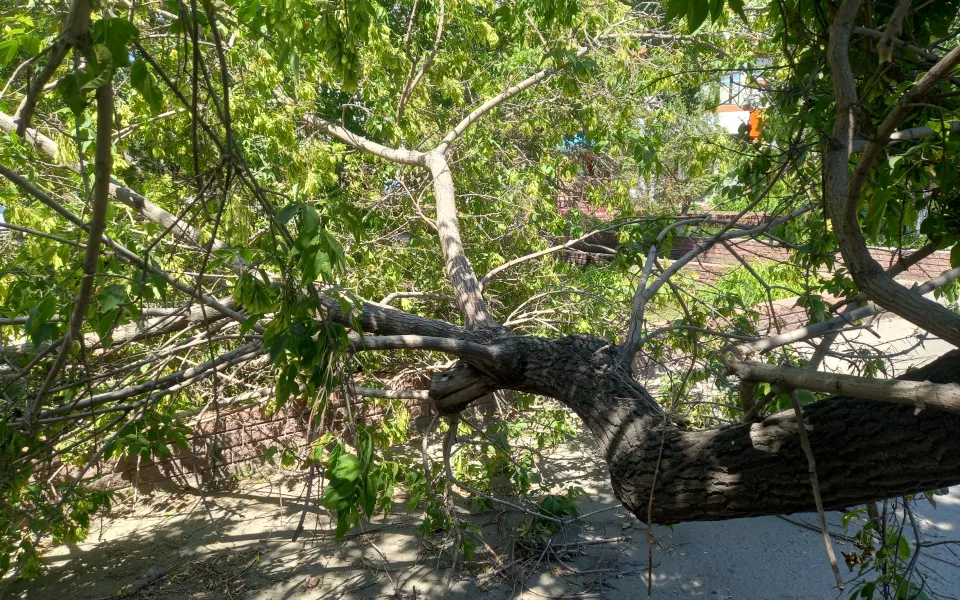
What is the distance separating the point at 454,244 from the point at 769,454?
3.11 metres

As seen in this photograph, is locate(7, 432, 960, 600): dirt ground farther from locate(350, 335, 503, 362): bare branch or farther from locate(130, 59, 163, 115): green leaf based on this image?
locate(130, 59, 163, 115): green leaf

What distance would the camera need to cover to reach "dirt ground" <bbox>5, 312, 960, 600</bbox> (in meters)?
4.14

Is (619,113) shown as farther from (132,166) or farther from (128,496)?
(128,496)

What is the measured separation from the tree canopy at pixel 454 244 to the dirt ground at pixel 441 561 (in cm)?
52

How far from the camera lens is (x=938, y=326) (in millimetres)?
1421

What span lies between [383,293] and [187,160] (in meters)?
1.92

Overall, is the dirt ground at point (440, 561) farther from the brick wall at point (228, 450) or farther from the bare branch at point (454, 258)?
the bare branch at point (454, 258)

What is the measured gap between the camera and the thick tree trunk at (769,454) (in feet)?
5.05

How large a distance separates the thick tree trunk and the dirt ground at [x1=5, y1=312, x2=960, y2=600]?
180cm

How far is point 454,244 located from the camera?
4.62m

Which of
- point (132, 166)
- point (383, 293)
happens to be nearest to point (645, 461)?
point (383, 293)

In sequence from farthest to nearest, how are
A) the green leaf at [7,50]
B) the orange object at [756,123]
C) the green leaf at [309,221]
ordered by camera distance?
the orange object at [756,123]
the green leaf at [7,50]
the green leaf at [309,221]

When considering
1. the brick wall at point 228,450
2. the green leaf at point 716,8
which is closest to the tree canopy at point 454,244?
the green leaf at point 716,8

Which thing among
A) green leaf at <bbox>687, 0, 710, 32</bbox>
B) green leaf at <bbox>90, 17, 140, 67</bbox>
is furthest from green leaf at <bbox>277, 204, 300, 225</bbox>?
green leaf at <bbox>687, 0, 710, 32</bbox>
